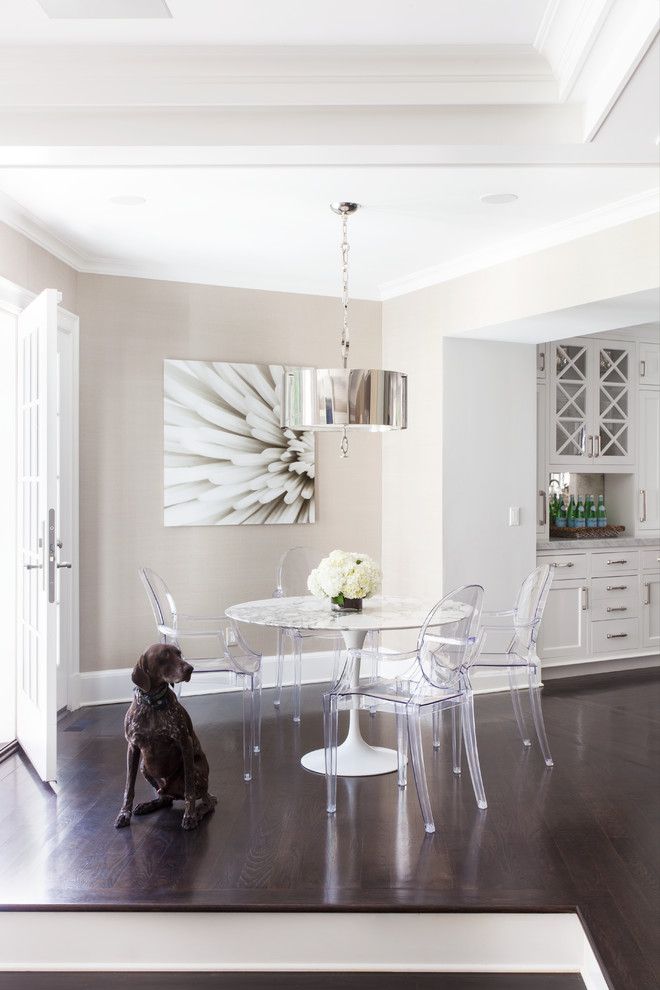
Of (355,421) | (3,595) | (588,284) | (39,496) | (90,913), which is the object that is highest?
(588,284)

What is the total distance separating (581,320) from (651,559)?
2.31 metres

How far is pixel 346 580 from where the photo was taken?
12.7 ft

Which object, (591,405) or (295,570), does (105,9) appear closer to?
(295,570)

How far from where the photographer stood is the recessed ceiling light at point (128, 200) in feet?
13.1

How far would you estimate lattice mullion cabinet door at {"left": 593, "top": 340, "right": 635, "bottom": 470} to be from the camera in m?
6.20

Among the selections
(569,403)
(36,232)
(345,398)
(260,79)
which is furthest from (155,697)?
(569,403)

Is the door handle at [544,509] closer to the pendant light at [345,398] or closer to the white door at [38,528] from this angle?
the pendant light at [345,398]

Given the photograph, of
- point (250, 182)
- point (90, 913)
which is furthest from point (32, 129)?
point (90, 913)

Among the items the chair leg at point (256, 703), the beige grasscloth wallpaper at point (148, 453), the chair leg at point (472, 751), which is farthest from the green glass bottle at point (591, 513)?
the chair leg at point (256, 703)

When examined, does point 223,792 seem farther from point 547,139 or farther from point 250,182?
point 547,139

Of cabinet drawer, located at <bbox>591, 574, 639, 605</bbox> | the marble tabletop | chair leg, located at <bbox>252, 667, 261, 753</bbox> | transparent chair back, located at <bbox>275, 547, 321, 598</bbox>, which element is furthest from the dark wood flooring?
cabinet drawer, located at <bbox>591, 574, 639, 605</bbox>

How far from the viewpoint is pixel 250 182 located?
3752mm

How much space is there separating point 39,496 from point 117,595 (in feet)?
4.87

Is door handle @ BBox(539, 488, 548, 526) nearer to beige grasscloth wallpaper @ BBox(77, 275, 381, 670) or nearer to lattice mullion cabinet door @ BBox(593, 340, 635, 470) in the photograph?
lattice mullion cabinet door @ BBox(593, 340, 635, 470)
